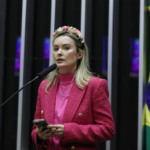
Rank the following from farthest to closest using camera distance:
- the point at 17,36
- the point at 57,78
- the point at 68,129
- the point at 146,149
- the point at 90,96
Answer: the point at 17,36 < the point at 146,149 < the point at 57,78 < the point at 90,96 < the point at 68,129

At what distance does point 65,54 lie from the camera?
162cm

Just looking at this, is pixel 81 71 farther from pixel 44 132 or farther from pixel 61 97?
pixel 44 132

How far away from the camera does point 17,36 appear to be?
2.70 meters

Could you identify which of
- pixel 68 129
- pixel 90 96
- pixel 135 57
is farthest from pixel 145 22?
pixel 68 129

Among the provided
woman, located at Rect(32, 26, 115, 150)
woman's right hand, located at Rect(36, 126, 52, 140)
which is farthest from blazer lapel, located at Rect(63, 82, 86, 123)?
woman's right hand, located at Rect(36, 126, 52, 140)

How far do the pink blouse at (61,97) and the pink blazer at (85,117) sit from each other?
0.03m

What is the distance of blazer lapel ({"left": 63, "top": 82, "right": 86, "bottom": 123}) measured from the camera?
1.51 meters

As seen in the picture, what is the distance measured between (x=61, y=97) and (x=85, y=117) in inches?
7.7

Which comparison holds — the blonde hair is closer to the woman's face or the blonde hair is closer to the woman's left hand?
the woman's face

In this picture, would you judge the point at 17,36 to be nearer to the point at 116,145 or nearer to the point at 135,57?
the point at 135,57

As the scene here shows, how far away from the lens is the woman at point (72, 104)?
1.47 meters

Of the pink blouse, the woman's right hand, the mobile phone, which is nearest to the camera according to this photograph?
the mobile phone

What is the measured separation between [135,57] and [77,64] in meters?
0.82

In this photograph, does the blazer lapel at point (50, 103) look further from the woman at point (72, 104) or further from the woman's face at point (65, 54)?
the woman's face at point (65, 54)
